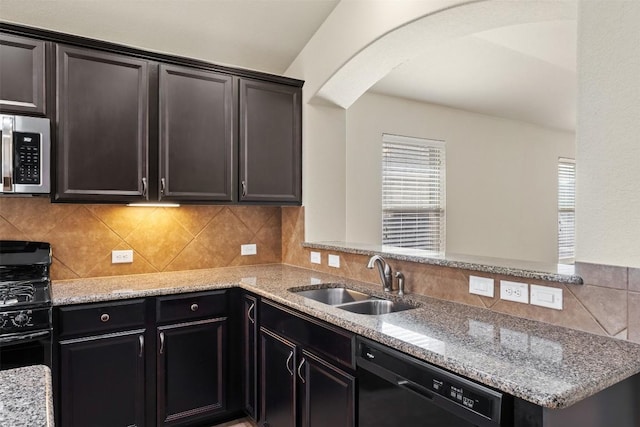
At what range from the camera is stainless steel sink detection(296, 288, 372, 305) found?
8.61 ft

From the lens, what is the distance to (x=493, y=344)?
1497 millimetres

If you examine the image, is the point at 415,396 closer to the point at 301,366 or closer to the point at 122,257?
the point at 301,366

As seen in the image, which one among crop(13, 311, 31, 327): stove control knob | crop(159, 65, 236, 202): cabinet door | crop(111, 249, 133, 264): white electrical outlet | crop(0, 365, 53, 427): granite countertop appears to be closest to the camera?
crop(0, 365, 53, 427): granite countertop

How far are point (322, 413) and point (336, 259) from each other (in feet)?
3.89

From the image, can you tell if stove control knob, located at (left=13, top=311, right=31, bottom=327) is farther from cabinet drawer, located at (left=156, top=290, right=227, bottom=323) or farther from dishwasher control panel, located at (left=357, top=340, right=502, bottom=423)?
dishwasher control panel, located at (left=357, top=340, right=502, bottom=423)

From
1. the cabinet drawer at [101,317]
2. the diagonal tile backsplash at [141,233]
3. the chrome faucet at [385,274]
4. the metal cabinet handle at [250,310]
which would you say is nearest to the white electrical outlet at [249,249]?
the diagonal tile backsplash at [141,233]

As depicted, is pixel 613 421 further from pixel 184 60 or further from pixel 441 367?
pixel 184 60

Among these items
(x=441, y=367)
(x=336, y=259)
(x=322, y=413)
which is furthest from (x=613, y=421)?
(x=336, y=259)

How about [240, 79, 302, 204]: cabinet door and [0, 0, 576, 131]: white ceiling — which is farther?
[240, 79, 302, 204]: cabinet door

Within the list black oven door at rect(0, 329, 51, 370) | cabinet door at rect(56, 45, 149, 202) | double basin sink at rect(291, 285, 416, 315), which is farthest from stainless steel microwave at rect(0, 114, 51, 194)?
double basin sink at rect(291, 285, 416, 315)

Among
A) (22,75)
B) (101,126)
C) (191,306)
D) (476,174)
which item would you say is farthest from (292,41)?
(476,174)

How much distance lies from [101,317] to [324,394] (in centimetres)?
134

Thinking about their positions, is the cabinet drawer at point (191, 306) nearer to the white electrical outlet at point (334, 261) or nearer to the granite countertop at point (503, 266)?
A: the white electrical outlet at point (334, 261)

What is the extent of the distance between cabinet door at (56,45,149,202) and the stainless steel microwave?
120 mm
